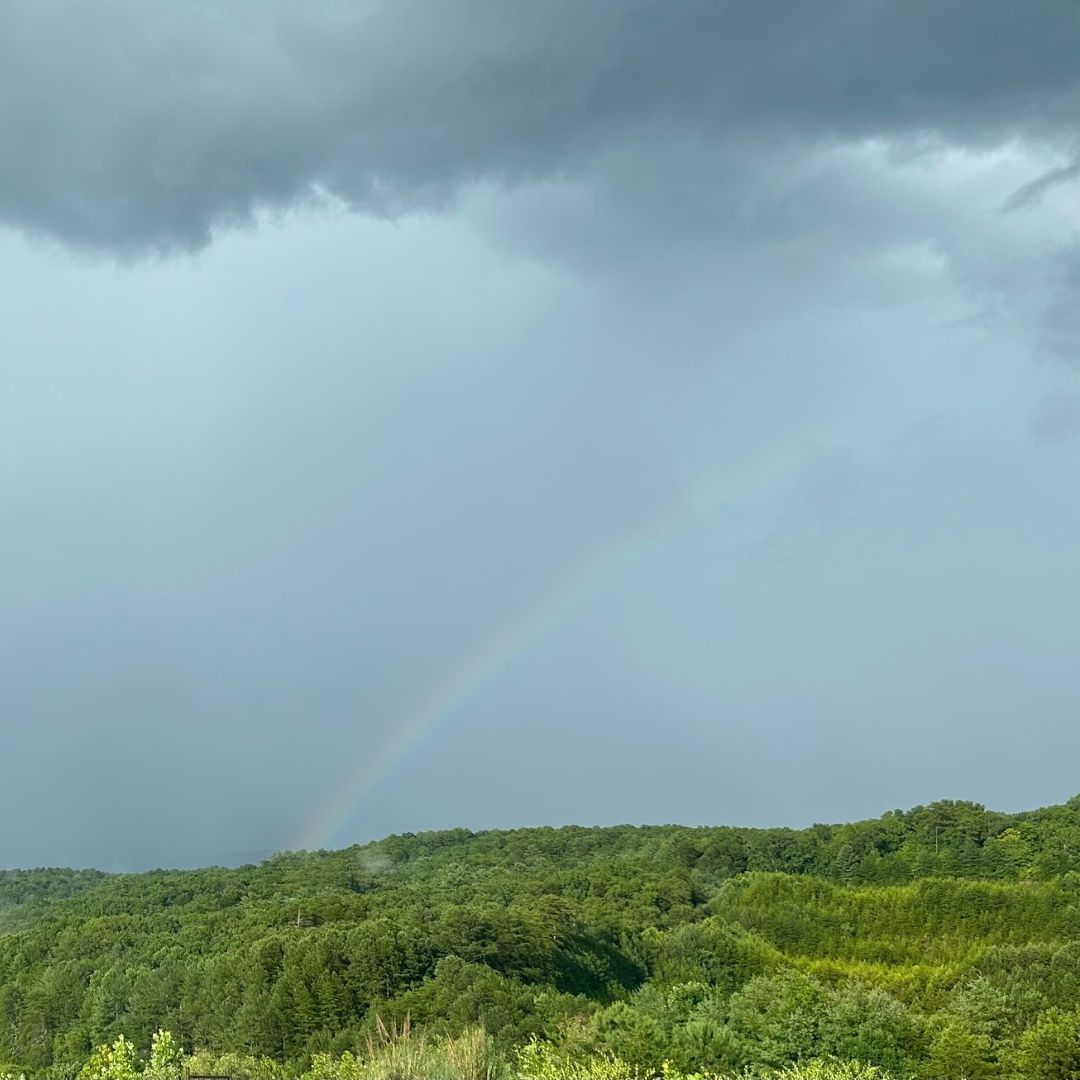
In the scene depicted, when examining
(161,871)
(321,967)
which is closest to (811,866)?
(161,871)

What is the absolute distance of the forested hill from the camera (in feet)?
223

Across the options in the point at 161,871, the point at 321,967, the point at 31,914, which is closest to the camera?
the point at 321,967

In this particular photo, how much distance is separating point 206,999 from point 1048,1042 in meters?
65.7

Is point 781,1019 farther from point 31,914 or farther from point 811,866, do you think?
point 31,914

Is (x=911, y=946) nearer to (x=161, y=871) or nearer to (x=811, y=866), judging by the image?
(x=811, y=866)

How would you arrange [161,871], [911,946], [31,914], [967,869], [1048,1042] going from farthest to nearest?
[161,871], [31,914], [967,869], [911,946], [1048,1042]

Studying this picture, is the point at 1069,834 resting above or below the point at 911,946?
above

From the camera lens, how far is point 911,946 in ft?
426

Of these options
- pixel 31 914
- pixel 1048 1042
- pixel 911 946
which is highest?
pixel 31 914

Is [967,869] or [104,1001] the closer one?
[104,1001]

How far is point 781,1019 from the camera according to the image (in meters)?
66.6

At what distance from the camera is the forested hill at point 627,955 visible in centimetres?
6800

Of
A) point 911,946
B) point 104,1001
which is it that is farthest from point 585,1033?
point 911,946

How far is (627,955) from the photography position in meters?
124
